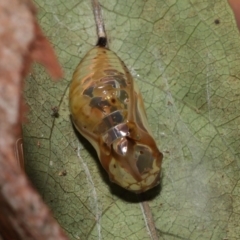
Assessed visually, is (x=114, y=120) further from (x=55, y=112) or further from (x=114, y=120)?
(x=55, y=112)

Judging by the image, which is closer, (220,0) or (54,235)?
(54,235)

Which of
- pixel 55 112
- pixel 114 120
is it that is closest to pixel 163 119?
pixel 114 120

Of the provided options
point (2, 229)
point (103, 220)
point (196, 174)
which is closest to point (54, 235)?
point (2, 229)

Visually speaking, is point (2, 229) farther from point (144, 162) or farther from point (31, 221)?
point (144, 162)
